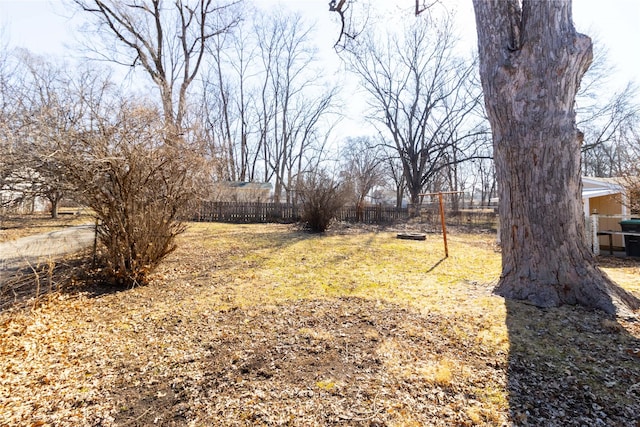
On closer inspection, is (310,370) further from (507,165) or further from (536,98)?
(536,98)

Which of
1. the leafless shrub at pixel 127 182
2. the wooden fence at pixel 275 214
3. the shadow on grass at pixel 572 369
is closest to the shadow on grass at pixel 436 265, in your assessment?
the shadow on grass at pixel 572 369

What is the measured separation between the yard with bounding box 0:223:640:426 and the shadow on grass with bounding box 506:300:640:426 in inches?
0.4

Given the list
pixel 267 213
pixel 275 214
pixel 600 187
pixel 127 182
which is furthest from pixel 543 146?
pixel 267 213

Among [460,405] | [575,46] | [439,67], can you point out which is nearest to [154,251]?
[460,405]

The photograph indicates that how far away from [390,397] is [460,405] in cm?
43

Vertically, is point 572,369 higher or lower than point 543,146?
lower

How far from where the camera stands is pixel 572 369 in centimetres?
203

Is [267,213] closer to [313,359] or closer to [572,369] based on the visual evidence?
[313,359]

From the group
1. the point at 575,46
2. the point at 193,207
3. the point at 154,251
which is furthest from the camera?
the point at 193,207

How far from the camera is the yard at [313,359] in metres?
1.72

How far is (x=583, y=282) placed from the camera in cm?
304

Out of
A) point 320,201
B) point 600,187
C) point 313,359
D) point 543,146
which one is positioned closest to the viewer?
point 313,359

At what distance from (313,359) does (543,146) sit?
322cm

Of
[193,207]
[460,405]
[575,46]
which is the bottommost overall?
[460,405]
